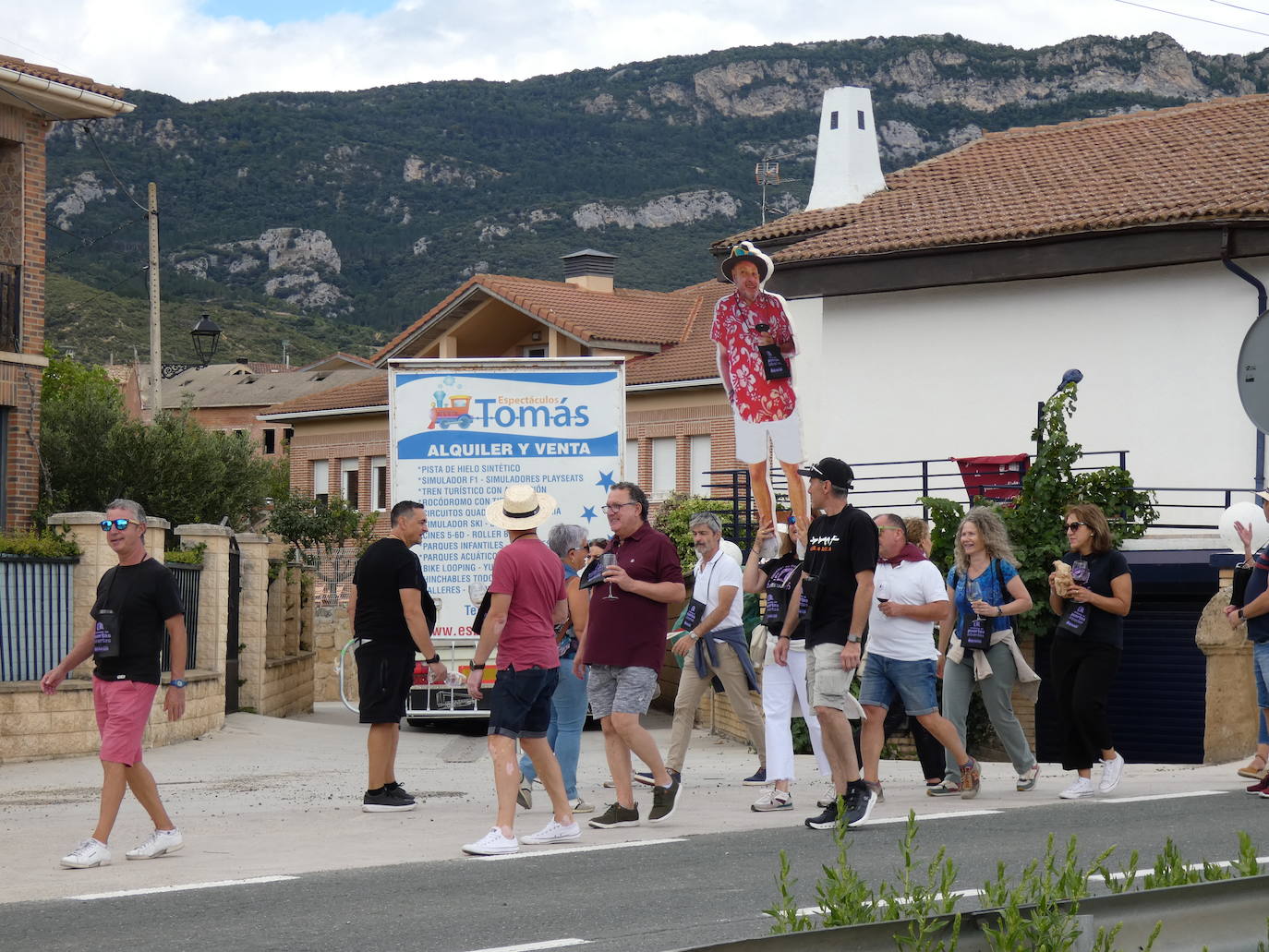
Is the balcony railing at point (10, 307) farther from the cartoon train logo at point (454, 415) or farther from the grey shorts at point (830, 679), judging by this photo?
the grey shorts at point (830, 679)

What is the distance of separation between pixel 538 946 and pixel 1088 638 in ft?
18.1

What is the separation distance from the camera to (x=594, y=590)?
32.7 feet

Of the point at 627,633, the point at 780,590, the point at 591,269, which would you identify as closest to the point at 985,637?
the point at 780,590

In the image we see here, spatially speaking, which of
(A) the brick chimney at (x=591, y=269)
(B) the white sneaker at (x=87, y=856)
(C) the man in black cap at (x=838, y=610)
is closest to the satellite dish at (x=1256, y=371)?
(C) the man in black cap at (x=838, y=610)

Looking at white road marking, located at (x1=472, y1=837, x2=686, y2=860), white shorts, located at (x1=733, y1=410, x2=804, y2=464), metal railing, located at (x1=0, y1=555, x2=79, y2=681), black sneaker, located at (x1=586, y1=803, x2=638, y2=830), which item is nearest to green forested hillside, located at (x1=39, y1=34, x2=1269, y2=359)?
metal railing, located at (x1=0, y1=555, x2=79, y2=681)

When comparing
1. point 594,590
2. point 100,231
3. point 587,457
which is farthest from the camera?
point 100,231

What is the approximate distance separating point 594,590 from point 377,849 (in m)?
1.92

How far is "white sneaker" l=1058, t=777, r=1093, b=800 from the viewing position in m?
11.0

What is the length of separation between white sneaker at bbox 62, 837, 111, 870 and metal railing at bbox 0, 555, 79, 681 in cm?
643

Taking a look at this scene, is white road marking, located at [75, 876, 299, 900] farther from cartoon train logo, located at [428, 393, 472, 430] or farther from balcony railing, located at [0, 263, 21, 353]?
balcony railing, located at [0, 263, 21, 353]

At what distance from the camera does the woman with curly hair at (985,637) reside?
1118 cm

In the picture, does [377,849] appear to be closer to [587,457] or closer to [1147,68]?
[587,457]

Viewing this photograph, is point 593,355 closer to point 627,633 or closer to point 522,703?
point 627,633

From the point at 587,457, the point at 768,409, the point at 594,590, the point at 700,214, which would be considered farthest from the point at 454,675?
the point at 700,214
